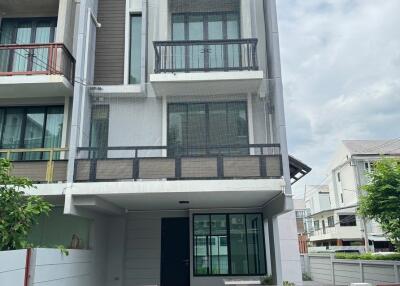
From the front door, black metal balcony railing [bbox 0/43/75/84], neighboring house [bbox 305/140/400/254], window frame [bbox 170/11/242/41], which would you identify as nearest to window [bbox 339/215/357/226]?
neighboring house [bbox 305/140/400/254]

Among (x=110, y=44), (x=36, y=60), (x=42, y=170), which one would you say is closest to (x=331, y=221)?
(x=110, y=44)

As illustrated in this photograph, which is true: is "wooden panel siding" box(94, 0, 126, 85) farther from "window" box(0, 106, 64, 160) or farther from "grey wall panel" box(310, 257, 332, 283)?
"grey wall panel" box(310, 257, 332, 283)

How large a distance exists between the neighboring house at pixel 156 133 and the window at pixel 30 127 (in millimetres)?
32

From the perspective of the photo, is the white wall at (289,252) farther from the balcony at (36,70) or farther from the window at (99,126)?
the balcony at (36,70)

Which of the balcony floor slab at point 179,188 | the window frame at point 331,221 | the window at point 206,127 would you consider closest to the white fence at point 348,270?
the balcony floor slab at point 179,188

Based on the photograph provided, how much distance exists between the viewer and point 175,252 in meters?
10.5

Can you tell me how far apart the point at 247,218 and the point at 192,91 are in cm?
407

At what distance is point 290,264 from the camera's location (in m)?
10.6

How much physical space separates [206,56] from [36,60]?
437cm

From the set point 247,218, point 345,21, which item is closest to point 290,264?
point 247,218

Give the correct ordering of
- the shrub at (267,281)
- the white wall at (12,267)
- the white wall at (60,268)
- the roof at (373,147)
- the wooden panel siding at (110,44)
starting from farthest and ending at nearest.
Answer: the roof at (373,147) → the wooden panel siding at (110,44) → the shrub at (267,281) → the white wall at (60,268) → the white wall at (12,267)

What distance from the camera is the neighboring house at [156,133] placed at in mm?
7586

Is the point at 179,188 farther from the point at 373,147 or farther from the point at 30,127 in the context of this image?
the point at 373,147

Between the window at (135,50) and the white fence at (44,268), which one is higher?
the window at (135,50)
